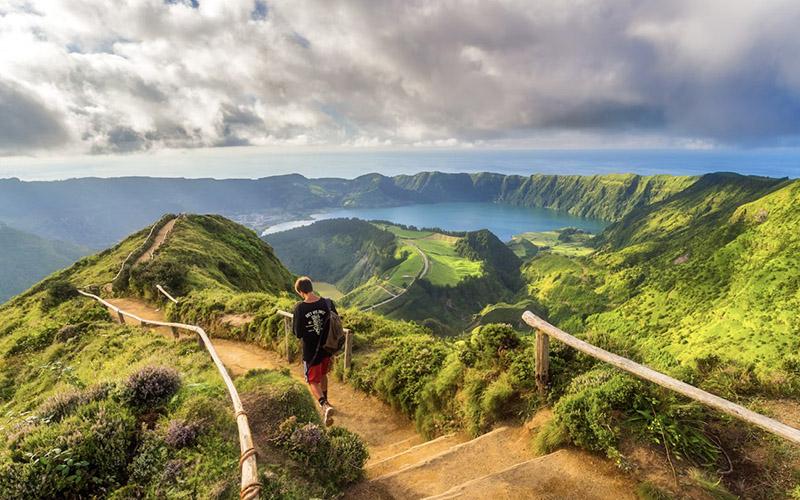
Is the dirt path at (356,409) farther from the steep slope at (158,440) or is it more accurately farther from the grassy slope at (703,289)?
the grassy slope at (703,289)

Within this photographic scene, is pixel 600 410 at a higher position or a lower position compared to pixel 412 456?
higher

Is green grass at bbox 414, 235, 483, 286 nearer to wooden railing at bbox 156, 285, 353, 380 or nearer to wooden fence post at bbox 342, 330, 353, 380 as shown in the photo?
wooden railing at bbox 156, 285, 353, 380

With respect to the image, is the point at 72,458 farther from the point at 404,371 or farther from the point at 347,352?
the point at 347,352

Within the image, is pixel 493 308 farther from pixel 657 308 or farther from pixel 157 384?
pixel 157 384

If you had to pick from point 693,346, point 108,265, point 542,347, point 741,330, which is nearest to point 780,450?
point 542,347

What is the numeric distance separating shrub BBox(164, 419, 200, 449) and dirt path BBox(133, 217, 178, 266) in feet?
97.4

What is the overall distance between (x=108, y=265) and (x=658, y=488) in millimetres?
45291

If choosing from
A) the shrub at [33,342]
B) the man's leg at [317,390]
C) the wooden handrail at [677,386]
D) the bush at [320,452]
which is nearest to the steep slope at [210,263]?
the shrub at [33,342]

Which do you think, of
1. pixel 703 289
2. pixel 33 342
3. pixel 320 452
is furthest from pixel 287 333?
pixel 703 289

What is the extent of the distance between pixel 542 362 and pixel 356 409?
611cm

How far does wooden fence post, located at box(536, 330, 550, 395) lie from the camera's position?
7.12 m

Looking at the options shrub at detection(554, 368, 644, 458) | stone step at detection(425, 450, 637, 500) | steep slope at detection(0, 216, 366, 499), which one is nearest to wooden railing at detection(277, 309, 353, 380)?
steep slope at detection(0, 216, 366, 499)

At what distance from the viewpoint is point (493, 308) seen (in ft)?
424

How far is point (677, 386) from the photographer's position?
5121 millimetres
